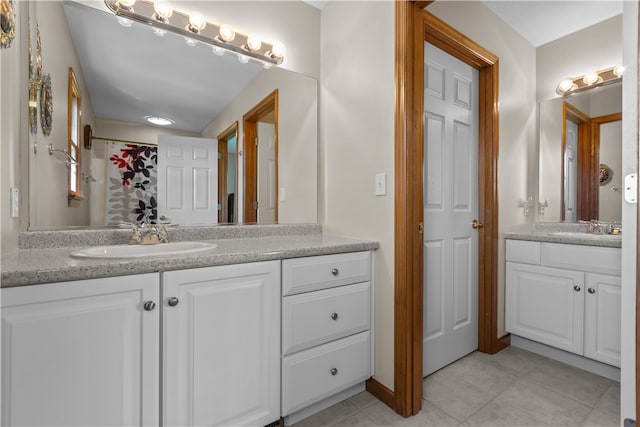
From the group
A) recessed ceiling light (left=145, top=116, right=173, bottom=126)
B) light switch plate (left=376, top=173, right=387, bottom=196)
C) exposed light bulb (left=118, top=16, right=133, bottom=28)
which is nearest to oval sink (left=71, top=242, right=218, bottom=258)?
recessed ceiling light (left=145, top=116, right=173, bottom=126)

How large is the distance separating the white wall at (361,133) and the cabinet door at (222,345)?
607 mm

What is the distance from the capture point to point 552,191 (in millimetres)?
2430

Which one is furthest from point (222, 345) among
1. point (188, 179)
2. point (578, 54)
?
point (578, 54)

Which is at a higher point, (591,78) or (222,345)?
(591,78)

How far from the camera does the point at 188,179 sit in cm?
169

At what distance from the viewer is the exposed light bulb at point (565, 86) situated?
2338 mm

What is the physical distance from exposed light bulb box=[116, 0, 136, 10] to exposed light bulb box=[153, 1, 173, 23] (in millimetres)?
100

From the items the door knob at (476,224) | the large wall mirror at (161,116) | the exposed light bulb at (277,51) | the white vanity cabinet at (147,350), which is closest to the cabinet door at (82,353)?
the white vanity cabinet at (147,350)

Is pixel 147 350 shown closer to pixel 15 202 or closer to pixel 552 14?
pixel 15 202

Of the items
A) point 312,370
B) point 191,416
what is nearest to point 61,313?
point 191,416

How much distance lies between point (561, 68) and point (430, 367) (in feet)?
8.32

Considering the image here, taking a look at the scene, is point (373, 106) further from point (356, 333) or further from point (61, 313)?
point (61, 313)

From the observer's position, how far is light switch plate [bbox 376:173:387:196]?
157cm

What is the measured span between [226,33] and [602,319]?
2804 mm
